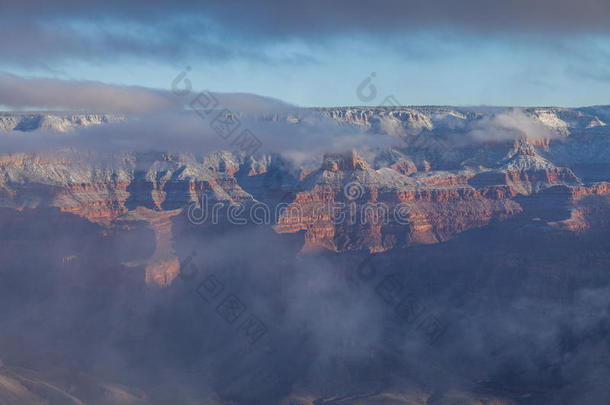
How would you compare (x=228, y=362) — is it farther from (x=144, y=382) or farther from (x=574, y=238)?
(x=574, y=238)

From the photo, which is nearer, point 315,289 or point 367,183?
point 315,289

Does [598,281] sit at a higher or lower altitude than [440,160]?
lower

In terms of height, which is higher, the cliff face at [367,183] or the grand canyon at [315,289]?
the cliff face at [367,183]

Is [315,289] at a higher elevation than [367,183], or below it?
below

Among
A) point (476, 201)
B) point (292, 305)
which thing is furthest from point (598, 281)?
point (292, 305)

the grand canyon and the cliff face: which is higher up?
the cliff face

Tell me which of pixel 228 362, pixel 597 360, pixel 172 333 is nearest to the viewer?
pixel 597 360

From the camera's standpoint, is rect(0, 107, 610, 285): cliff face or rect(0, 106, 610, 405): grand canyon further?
rect(0, 107, 610, 285): cliff face

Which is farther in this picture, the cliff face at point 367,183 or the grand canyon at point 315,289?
the cliff face at point 367,183
